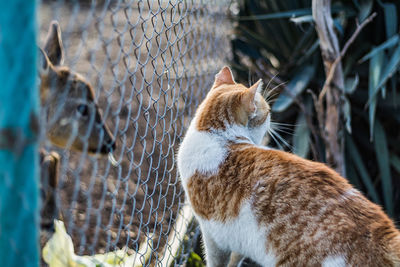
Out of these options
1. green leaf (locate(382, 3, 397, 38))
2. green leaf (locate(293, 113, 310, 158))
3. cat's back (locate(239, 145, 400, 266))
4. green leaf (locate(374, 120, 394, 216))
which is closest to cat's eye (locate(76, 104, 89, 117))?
cat's back (locate(239, 145, 400, 266))

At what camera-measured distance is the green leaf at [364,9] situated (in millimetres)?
4059

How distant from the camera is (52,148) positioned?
3.21 meters

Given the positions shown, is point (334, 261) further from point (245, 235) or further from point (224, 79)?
point (224, 79)

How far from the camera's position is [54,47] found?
3008 millimetres

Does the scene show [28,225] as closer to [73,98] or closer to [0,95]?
[0,95]

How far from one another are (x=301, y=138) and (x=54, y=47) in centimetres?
211

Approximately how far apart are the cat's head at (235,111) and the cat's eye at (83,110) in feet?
2.64

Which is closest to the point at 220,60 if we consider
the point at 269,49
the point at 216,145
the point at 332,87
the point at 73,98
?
the point at 269,49

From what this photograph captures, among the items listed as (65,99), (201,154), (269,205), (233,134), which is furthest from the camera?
(65,99)

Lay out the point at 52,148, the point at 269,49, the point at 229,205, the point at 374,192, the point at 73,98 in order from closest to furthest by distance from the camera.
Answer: the point at 229,205 → the point at 73,98 → the point at 52,148 → the point at 374,192 → the point at 269,49

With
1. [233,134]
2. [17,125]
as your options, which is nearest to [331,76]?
[233,134]

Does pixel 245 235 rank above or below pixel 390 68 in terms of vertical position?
below

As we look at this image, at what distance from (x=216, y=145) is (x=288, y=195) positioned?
48 centimetres

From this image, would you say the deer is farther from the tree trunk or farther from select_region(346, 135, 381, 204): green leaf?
select_region(346, 135, 381, 204): green leaf
